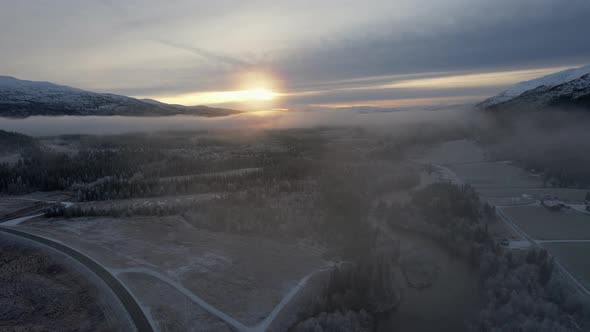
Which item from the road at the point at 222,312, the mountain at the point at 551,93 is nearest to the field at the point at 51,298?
the road at the point at 222,312

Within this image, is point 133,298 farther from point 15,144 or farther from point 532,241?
point 15,144

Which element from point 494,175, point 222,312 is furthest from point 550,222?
point 222,312

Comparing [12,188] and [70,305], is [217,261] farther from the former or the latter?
[12,188]

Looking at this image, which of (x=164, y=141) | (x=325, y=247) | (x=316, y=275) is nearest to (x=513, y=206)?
(x=325, y=247)

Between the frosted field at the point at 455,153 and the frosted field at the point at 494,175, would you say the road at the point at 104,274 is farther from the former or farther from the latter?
the frosted field at the point at 455,153

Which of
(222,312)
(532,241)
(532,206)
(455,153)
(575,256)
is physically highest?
(455,153)

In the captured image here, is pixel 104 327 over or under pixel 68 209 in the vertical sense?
under
